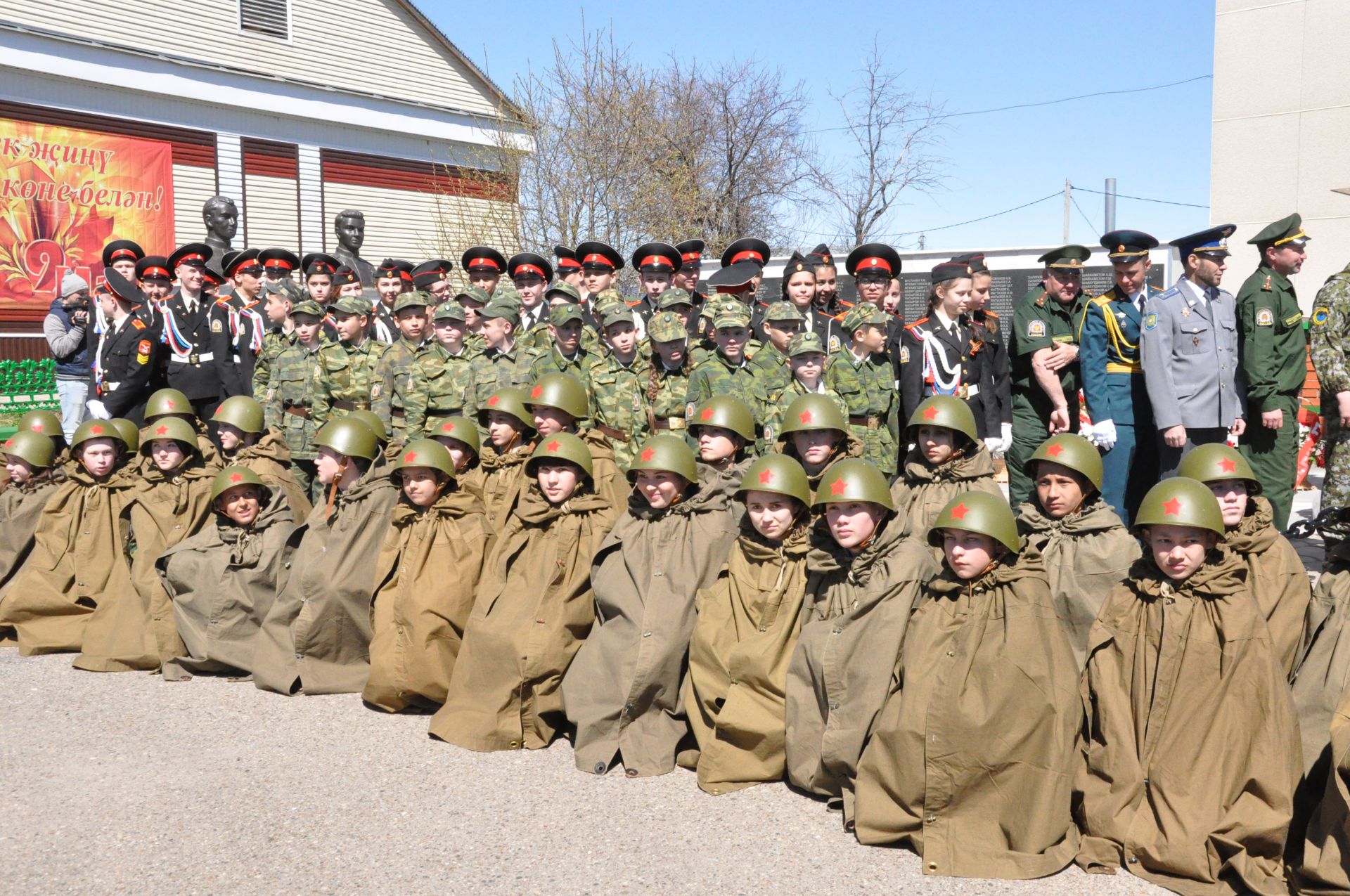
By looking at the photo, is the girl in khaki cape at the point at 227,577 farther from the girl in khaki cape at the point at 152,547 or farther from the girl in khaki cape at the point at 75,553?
the girl in khaki cape at the point at 75,553

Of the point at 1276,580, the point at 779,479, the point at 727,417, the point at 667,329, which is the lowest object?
the point at 1276,580

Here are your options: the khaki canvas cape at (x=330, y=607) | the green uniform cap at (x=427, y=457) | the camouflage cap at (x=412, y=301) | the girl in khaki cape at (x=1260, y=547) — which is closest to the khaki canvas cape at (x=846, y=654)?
the girl in khaki cape at (x=1260, y=547)

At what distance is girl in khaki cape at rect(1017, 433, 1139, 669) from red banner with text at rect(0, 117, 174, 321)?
1867 cm

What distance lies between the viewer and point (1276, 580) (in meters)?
4.64

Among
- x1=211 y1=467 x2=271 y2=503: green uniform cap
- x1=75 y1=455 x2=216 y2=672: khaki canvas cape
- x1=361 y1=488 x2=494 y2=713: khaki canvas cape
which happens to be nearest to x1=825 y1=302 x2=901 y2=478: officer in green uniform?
x1=361 y1=488 x2=494 y2=713: khaki canvas cape

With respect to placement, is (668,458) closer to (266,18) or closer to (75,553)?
(75,553)

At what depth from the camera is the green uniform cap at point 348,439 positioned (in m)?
6.93

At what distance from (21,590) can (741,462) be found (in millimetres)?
4596

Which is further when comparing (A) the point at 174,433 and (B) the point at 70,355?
(B) the point at 70,355

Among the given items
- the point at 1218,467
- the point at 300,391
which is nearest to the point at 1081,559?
the point at 1218,467

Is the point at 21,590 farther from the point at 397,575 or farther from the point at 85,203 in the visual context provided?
the point at 85,203

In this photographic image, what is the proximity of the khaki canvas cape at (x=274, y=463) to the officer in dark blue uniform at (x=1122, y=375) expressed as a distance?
16.9 feet

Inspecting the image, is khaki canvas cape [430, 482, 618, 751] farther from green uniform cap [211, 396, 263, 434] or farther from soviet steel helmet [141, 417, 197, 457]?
green uniform cap [211, 396, 263, 434]

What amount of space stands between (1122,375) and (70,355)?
988cm
